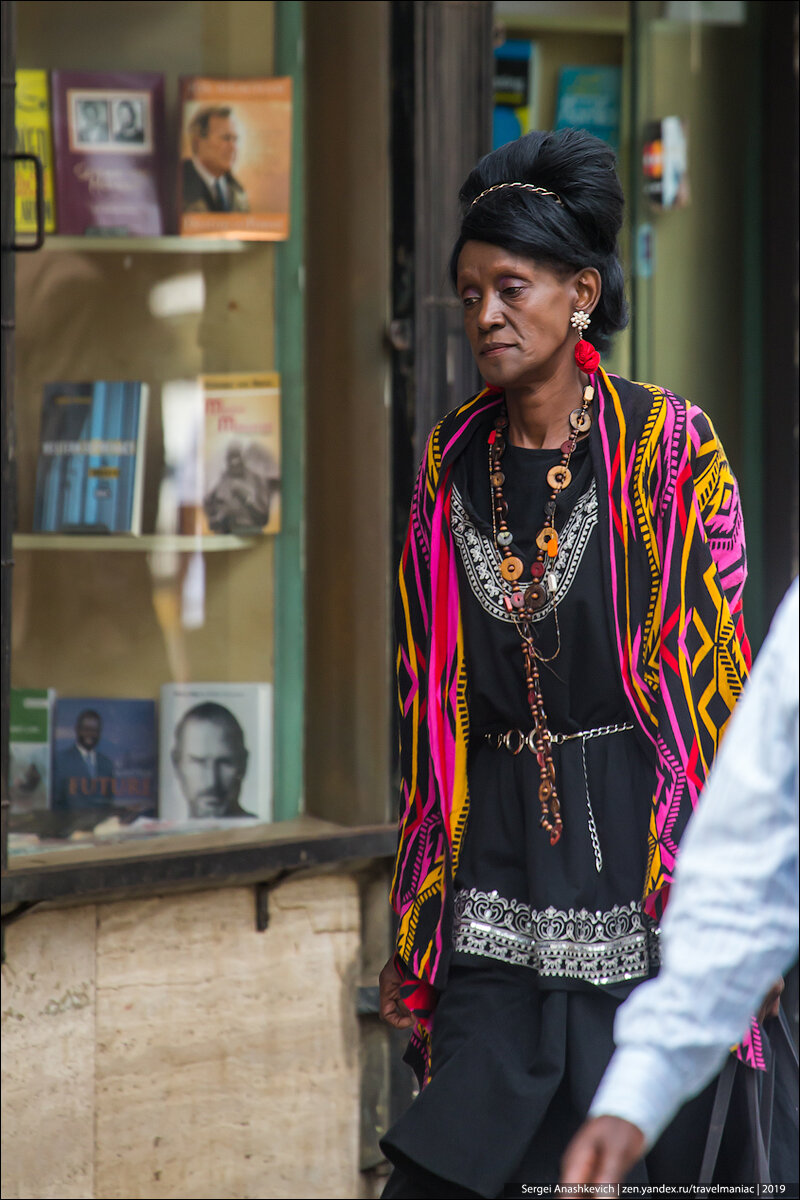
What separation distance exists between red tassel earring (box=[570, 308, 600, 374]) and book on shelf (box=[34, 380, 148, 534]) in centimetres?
184

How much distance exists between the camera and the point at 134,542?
13.6ft

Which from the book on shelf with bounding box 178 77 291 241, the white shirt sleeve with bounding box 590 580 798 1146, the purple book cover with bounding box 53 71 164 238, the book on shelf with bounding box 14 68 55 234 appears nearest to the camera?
the white shirt sleeve with bounding box 590 580 798 1146

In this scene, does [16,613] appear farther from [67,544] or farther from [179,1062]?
[179,1062]

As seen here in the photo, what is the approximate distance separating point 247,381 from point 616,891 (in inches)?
85.6

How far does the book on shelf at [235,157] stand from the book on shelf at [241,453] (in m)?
0.39

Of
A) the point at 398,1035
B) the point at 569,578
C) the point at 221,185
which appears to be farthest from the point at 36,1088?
the point at 221,185

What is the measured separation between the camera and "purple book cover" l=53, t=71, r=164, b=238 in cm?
404

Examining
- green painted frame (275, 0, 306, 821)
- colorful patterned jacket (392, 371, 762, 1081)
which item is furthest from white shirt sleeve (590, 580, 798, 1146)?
green painted frame (275, 0, 306, 821)

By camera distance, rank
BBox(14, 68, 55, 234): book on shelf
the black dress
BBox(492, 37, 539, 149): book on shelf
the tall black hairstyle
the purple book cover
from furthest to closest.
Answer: BBox(492, 37, 539, 149): book on shelf
the purple book cover
BBox(14, 68, 55, 234): book on shelf
the tall black hairstyle
the black dress

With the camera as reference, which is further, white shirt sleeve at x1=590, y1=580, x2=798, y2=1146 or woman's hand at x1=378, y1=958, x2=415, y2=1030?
woman's hand at x1=378, y1=958, x2=415, y2=1030

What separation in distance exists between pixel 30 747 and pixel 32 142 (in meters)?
1.49

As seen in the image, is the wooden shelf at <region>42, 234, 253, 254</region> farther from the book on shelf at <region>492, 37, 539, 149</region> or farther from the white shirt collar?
the book on shelf at <region>492, 37, 539, 149</region>

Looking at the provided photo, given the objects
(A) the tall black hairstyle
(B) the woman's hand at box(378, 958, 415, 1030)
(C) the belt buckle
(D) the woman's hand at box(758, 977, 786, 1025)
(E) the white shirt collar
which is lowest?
(B) the woman's hand at box(378, 958, 415, 1030)

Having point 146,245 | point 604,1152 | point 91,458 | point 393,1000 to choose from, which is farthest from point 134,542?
point 604,1152
